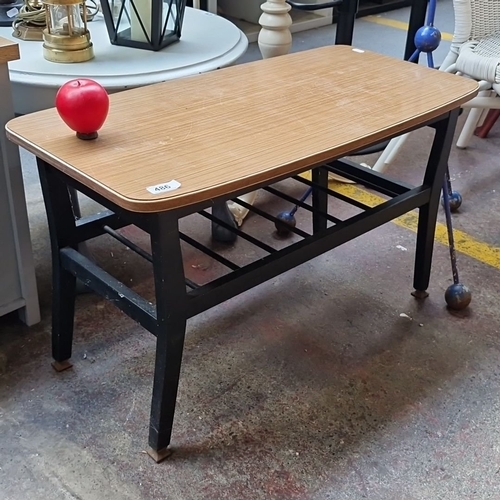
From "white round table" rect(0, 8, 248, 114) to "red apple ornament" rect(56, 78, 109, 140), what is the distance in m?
0.31

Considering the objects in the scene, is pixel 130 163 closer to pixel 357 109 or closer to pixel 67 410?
pixel 357 109

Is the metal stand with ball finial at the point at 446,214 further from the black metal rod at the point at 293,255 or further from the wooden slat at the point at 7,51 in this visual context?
the wooden slat at the point at 7,51

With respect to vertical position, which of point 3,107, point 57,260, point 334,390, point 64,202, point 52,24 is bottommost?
point 334,390

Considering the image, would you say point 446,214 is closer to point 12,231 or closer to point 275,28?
point 275,28

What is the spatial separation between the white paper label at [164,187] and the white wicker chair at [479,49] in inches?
53.4

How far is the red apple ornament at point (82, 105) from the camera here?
110cm

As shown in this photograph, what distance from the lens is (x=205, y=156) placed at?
1119 millimetres

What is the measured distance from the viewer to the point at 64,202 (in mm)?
1295

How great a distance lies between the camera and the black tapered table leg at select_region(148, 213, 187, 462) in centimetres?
108

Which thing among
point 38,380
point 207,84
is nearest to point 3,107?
point 207,84

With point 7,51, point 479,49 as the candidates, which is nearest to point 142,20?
point 7,51

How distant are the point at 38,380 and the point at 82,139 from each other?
0.60m

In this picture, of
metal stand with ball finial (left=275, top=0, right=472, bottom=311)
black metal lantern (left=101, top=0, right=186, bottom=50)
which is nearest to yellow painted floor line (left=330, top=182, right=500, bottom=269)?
metal stand with ball finial (left=275, top=0, right=472, bottom=311)

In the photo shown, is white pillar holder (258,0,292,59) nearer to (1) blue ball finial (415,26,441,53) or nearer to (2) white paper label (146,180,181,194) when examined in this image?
(1) blue ball finial (415,26,441,53)
